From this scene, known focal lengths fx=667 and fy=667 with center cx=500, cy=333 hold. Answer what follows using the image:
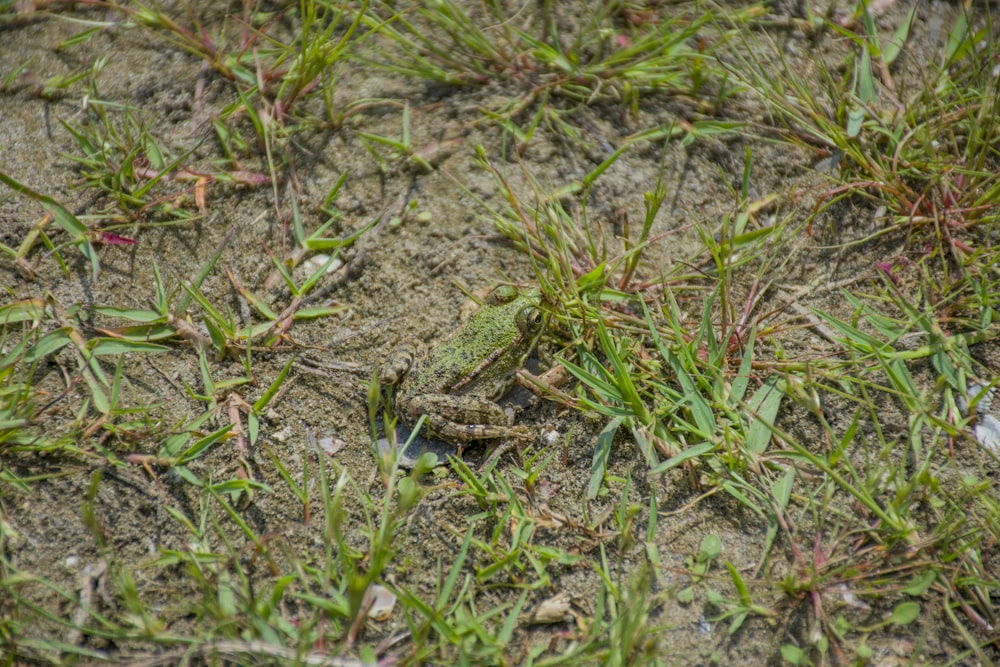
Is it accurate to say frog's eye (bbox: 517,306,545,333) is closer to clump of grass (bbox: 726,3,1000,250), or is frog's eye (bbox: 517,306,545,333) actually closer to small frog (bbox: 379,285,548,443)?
small frog (bbox: 379,285,548,443)

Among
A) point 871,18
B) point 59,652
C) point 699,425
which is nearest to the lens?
point 59,652

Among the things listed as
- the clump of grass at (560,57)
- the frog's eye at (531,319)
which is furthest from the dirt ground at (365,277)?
the frog's eye at (531,319)

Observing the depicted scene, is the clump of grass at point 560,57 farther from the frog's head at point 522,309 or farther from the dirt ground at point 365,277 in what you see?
the frog's head at point 522,309

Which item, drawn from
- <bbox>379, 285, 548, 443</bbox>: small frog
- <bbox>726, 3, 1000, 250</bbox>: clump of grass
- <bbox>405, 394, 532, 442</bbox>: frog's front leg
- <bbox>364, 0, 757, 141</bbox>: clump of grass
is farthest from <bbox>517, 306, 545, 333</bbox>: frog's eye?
<bbox>726, 3, 1000, 250</bbox>: clump of grass

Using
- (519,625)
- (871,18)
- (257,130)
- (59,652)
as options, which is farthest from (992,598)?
(257,130)

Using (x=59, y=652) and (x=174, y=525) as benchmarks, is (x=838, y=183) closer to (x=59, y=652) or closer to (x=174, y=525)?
(x=174, y=525)
